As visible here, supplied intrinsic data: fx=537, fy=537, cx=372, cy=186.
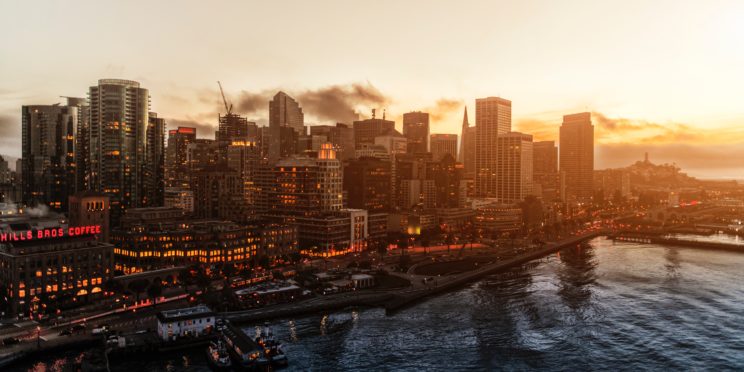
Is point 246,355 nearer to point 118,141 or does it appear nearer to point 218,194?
point 218,194

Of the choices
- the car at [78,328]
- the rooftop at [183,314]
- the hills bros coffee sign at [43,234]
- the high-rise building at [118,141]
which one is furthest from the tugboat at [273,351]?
the high-rise building at [118,141]

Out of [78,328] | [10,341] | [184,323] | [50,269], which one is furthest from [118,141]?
[184,323]

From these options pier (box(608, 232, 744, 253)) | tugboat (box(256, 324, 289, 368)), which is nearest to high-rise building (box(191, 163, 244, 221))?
tugboat (box(256, 324, 289, 368))

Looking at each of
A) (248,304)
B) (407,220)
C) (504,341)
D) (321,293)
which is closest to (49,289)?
(248,304)

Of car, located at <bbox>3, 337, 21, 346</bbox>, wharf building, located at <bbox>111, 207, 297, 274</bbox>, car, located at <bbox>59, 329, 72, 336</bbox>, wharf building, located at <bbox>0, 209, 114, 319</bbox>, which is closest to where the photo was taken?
car, located at <bbox>3, 337, 21, 346</bbox>

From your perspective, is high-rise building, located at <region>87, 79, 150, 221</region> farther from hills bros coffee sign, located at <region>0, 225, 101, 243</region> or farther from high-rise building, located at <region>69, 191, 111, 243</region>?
hills bros coffee sign, located at <region>0, 225, 101, 243</region>

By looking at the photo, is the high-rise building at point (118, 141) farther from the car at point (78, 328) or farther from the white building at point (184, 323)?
the white building at point (184, 323)

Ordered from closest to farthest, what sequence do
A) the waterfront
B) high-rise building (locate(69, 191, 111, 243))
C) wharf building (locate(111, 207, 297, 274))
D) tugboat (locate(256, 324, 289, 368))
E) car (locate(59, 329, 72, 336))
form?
tugboat (locate(256, 324, 289, 368)) < the waterfront < car (locate(59, 329, 72, 336)) < wharf building (locate(111, 207, 297, 274)) < high-rise building (locate(69, 191, 111, 243))
